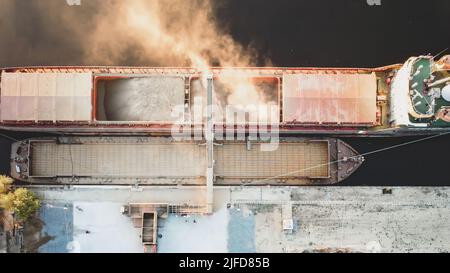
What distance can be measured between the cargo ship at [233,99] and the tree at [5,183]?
4833mm

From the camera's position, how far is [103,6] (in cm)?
5134

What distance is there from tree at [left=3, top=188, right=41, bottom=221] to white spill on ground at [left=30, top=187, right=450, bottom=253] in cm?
171

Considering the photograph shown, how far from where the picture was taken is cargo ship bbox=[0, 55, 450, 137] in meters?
44.1

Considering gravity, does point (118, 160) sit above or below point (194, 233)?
above

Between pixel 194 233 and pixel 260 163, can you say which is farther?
pixel 260 163

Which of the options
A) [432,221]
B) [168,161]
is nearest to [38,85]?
[168,161]

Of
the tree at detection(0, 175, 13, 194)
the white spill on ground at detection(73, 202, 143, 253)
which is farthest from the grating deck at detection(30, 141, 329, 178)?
the white spill on ground at detection(73, 202, 143, 253)

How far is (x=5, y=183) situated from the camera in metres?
47.6

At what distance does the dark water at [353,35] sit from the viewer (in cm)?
5016

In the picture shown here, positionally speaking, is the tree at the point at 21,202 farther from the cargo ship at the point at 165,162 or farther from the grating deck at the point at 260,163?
the grating deck at the point at 260,163

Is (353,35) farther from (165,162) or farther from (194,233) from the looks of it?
(194,233)

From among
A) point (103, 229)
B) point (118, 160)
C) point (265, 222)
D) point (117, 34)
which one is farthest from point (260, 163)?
point (117, 34)

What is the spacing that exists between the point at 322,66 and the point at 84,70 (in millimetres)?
23491

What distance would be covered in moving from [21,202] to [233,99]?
22.1m
